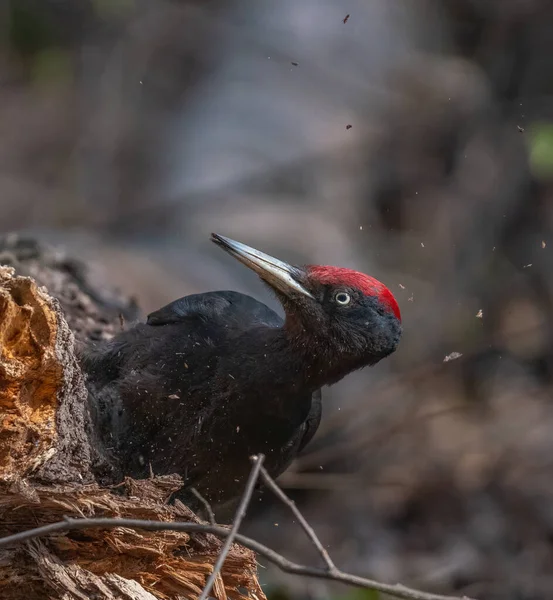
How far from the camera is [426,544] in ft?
18.3

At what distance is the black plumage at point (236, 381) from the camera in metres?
3.31

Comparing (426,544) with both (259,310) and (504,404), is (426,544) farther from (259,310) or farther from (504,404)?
(259,310)

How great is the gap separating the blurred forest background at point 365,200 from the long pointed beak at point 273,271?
4.45ft

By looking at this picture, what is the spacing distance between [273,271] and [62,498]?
1251mm

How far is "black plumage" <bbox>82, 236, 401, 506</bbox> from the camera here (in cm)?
331

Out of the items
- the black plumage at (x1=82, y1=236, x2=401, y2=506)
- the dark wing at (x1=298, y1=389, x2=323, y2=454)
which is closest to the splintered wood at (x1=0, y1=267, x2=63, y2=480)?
the black plumage at (x1=82, y1=236, x2=401, y2=506)

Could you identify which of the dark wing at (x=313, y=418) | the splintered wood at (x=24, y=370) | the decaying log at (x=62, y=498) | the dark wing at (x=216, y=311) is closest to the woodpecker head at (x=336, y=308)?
the dark wing at (x=216, y=311)

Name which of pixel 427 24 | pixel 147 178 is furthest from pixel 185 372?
Result: pixel 427 24

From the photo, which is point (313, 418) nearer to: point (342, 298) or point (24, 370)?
point (342, 298)

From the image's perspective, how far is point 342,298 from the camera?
3.31 m

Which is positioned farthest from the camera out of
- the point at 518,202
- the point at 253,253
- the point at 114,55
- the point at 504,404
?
the point at 114,55

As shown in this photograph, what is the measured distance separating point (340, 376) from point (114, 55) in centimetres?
530

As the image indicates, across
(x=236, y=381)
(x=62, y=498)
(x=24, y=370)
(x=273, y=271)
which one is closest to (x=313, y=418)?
(x=236, y=381)

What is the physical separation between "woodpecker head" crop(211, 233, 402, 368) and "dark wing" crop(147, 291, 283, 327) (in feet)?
1.14
